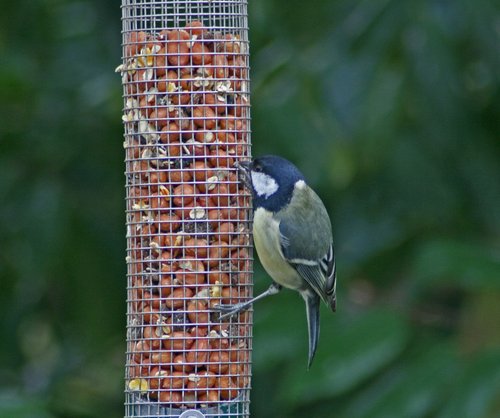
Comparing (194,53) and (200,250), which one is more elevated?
(194,53)

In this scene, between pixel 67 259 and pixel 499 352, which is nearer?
pixel 499 352

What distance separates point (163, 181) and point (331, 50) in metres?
2.03

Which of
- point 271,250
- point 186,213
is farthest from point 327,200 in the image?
point 186,213

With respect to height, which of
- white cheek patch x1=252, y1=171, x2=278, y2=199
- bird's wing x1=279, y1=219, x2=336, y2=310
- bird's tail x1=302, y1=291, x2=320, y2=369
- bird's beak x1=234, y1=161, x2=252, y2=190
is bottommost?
bird's tail x1=302, y1=291, x2=320, y2=369

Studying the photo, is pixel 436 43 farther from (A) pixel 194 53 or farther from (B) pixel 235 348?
(B) pixel 235 348

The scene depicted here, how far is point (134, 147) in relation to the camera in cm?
586

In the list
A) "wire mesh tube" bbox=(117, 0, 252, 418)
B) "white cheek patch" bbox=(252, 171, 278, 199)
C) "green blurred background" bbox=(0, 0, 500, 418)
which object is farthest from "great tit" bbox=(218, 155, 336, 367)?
"green blurred background" bbox=(0, 0, 500, 418)

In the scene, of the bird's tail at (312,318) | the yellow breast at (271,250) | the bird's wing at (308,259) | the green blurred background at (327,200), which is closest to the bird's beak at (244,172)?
the yellow breast at (271,250)

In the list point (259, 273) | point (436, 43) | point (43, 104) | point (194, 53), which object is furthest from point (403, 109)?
point (43, 104)

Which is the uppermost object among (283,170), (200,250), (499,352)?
(283,170)

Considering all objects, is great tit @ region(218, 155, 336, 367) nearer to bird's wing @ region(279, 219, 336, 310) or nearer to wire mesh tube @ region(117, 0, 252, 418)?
bird's wing @ region(279, 219, 336, 310)

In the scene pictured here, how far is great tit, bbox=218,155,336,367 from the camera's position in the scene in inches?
230

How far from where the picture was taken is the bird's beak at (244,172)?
19.1 ft

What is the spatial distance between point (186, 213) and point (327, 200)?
256 centimetres
